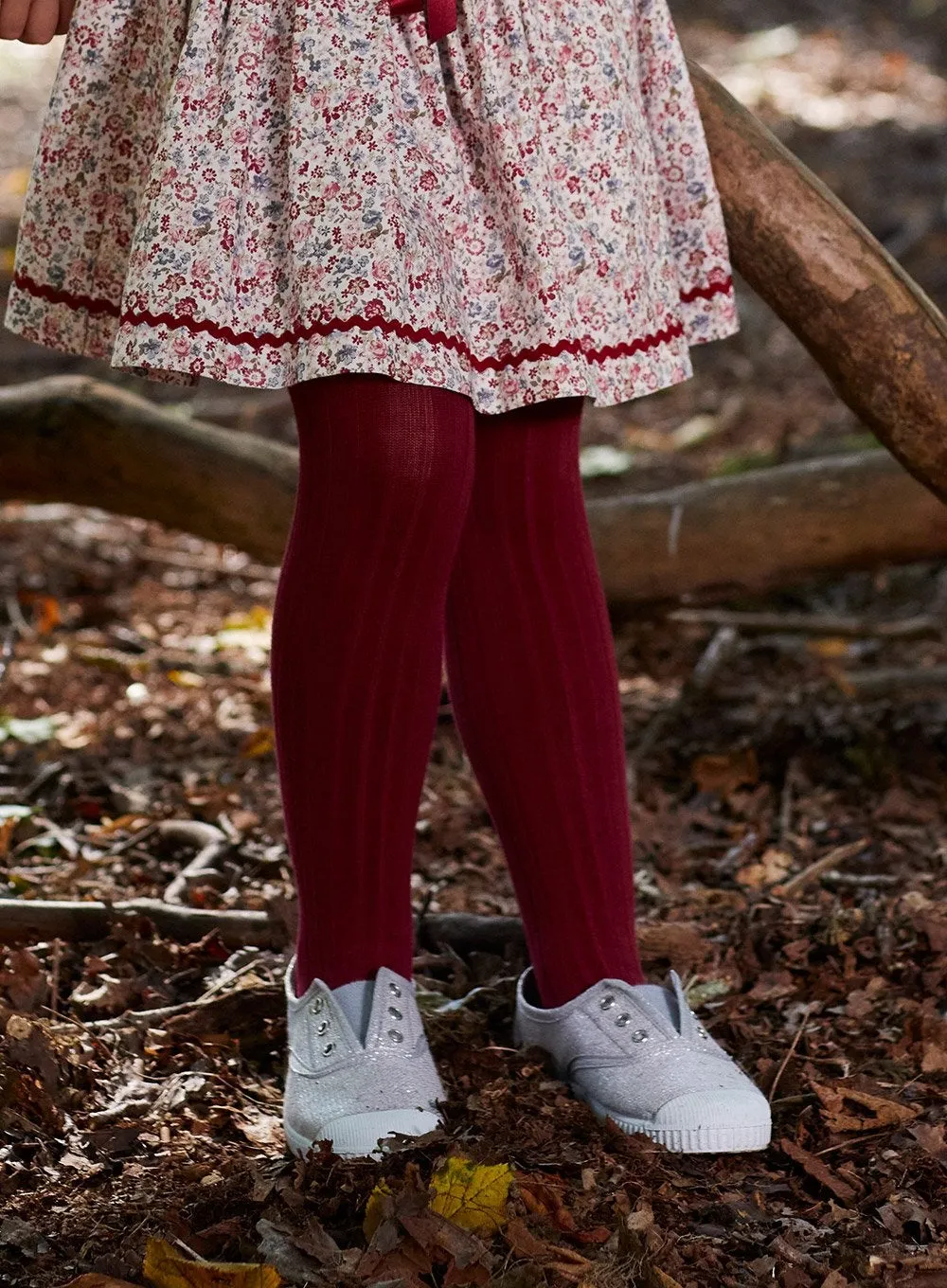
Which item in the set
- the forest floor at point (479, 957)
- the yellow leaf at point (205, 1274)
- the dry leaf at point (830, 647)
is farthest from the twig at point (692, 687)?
the yellow leaf at point (205, 1274)

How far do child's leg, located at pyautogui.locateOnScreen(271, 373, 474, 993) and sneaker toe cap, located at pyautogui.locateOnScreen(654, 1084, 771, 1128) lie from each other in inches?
Answer: 11.9

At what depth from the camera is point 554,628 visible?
151 centimetres

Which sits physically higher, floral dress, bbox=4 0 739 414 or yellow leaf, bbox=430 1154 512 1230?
floral dress, bbox=4 0 739 414

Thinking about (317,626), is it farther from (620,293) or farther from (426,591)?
(620,293)

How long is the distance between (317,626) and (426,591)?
104mm

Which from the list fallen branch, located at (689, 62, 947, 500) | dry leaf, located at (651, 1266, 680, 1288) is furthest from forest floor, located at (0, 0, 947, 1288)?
fallen branch, located at (689, 62, 947, 500)

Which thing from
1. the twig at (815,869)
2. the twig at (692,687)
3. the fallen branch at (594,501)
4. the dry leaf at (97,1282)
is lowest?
the dry leaf at (97,1282)

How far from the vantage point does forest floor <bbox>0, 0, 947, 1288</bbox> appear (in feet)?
4.13

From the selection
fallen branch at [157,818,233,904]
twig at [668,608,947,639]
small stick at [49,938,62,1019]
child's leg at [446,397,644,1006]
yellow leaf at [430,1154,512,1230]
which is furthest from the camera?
twig at [668,608,947,639]

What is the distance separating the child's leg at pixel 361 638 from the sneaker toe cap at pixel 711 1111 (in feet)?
0.99

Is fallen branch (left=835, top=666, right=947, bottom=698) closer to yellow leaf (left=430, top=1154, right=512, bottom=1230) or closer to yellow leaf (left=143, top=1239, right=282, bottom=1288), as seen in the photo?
yellow leaf (left=430, top=1154, right=512, bottom=1230)

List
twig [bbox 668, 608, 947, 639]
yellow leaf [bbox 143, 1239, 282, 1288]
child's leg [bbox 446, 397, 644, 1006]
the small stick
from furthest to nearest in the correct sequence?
twig [bbox 668, 608, 947, 639] → the small stick → child's leg [bbox 446, 397, 644, 1006] → yellow leaf [bbox 143, 1239, 282, 1288]

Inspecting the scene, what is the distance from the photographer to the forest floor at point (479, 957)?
126 centimetres

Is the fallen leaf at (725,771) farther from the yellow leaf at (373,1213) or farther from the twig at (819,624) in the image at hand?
the yellow leaf at (373,1213)
